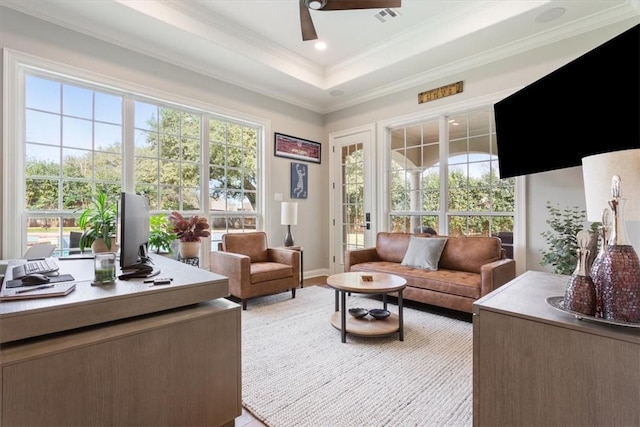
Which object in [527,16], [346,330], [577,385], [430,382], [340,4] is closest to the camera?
[577,385]

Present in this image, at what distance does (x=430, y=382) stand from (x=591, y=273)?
1279mm

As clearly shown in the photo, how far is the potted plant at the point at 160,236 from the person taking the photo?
3227mm

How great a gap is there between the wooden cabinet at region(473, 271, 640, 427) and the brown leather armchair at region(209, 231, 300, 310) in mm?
2613

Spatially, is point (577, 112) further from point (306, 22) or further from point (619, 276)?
point (306, 22)

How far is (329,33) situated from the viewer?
143 inches

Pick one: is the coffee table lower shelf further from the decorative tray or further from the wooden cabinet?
the decorative tray

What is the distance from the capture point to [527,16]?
2898mm

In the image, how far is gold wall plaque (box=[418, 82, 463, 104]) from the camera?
3.87 metres

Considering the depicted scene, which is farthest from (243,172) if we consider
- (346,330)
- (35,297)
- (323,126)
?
(35,297)

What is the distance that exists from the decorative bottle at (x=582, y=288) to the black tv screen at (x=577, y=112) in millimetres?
1580

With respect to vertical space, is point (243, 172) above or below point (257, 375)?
above

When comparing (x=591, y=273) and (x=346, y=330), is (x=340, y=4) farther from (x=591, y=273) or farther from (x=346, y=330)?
(x=346, y=330)

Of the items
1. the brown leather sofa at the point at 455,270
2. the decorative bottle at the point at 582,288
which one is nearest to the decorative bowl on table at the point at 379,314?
the brown leather sofa at the point at 455,270

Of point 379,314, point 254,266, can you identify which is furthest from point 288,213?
point 379,314
